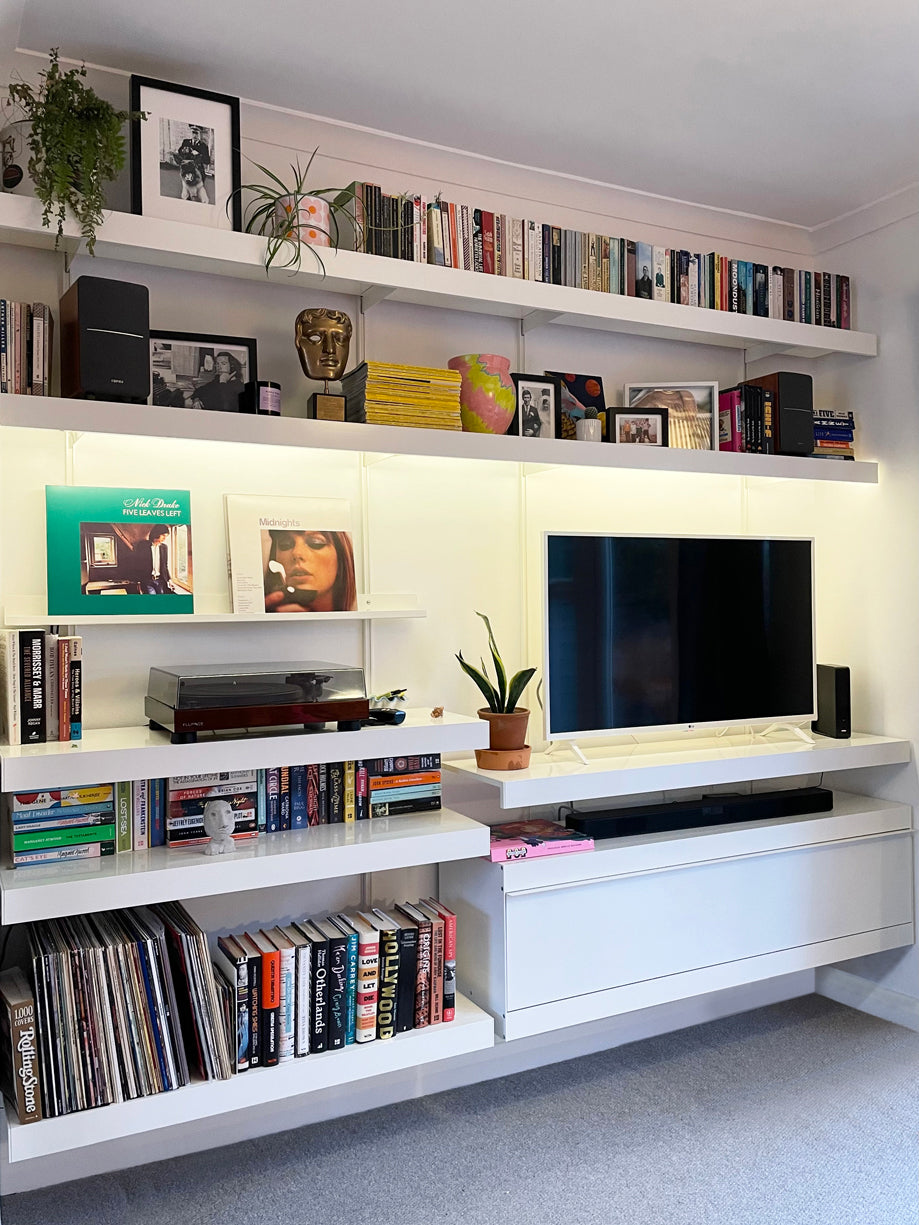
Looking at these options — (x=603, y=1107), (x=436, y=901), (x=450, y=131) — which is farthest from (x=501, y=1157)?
(x=450, y=131)

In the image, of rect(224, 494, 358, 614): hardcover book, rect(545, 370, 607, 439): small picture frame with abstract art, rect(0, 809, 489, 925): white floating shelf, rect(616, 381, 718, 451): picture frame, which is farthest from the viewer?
rect(616, 381, 718, 451): picture frame

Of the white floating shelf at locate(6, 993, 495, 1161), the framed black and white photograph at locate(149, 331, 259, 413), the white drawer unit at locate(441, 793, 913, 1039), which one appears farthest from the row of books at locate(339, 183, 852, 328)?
the white floating shelf at locate(6, 993, 495, 1161)

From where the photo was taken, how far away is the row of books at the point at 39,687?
6.79ft

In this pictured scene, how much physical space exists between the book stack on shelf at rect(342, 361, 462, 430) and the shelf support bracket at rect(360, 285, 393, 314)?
213mm

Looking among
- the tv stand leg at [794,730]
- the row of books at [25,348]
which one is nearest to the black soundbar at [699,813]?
the tv stand leg at [794,730]

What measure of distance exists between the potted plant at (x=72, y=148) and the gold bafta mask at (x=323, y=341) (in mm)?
508

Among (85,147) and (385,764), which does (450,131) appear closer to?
(85,147)

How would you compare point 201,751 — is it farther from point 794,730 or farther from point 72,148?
point 794,730

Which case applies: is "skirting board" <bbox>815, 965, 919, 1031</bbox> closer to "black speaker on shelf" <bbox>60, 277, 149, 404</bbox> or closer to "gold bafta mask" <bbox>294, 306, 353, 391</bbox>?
"gold bafta mask" <bbox>294, 306, 353, 391</bbox>

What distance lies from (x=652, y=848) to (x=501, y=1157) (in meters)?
0.83

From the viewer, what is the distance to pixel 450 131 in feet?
8.77

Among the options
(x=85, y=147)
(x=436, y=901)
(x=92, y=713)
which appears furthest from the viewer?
Result: (x=436, y=901)

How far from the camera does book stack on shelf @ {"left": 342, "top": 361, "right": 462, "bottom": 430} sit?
95.7 inches

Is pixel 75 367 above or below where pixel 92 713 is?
above
